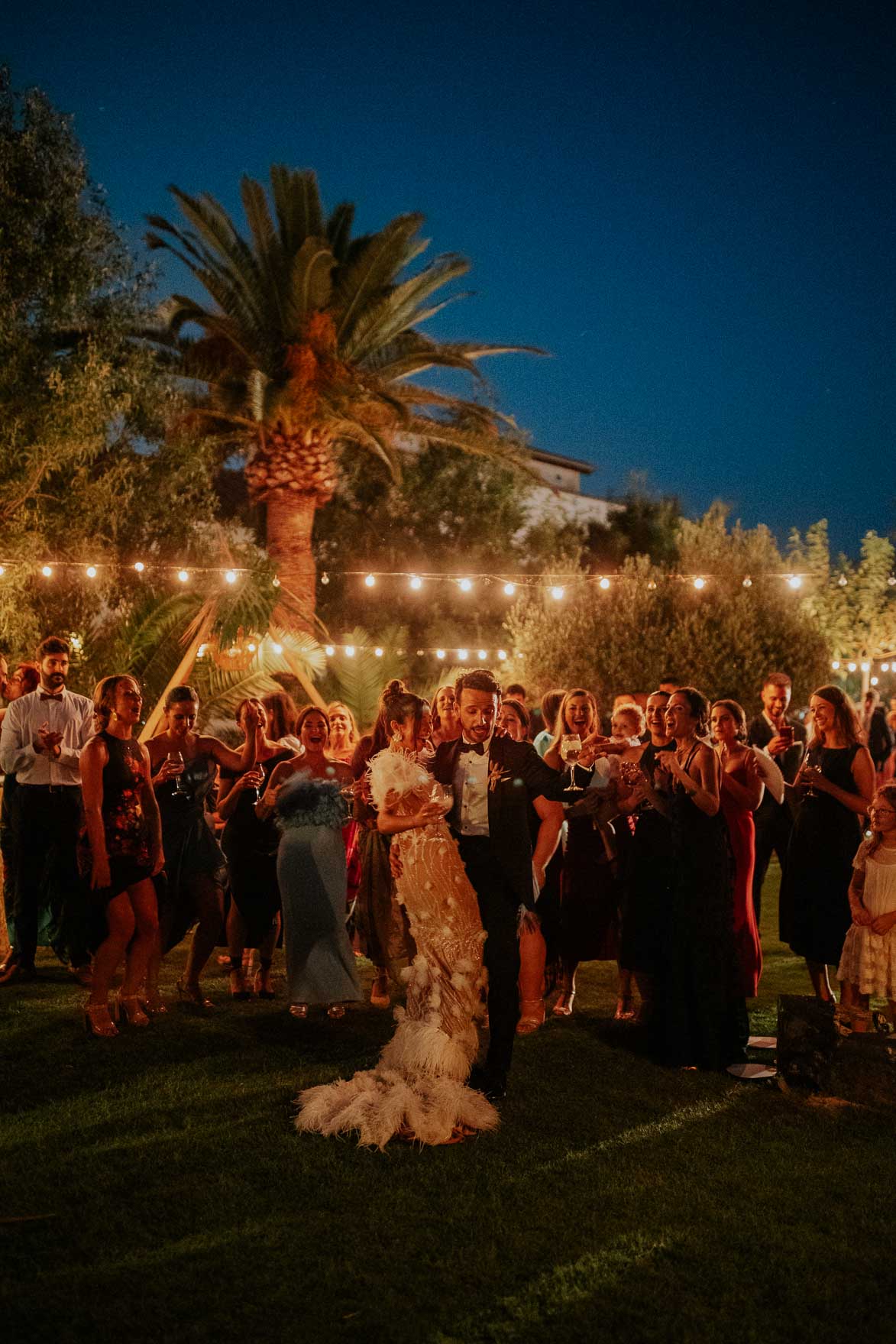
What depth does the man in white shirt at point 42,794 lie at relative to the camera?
7.40 m

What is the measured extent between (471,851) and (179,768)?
2.31 metres

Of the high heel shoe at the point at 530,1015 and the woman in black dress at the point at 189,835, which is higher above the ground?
the woman in black dress at the point at 189,835

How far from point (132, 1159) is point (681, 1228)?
1969 mm

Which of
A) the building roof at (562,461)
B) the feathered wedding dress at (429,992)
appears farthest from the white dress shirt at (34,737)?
the building roof at (562,461)

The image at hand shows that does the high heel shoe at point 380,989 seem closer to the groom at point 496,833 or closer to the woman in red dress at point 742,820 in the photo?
the groom at point 496,833

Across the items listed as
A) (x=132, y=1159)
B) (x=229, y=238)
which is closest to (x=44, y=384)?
(x=229, y=238)

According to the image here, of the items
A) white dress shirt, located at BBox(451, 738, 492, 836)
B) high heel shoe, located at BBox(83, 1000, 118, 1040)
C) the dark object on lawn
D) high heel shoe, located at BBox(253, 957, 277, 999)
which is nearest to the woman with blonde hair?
high heel shoe, located at BBox(253, 957, 277, 999)

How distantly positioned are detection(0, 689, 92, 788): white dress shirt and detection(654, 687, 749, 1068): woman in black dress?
3940 mm

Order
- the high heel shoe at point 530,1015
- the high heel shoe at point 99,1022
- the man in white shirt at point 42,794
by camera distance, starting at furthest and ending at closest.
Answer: the man in white shirt at point 42,794 → the high heel shoe at point 530,1015 → the high heel shoe at point 99,1022

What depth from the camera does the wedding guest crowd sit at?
517 cm

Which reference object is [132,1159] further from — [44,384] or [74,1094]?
[44,384]

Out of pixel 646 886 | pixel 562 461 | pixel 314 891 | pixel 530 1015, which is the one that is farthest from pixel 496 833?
pixel 562 461

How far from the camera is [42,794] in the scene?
753cm

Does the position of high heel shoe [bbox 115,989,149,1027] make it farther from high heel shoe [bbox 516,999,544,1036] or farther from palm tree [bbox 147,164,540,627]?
palm tree [bbox 147,164,540,627]
